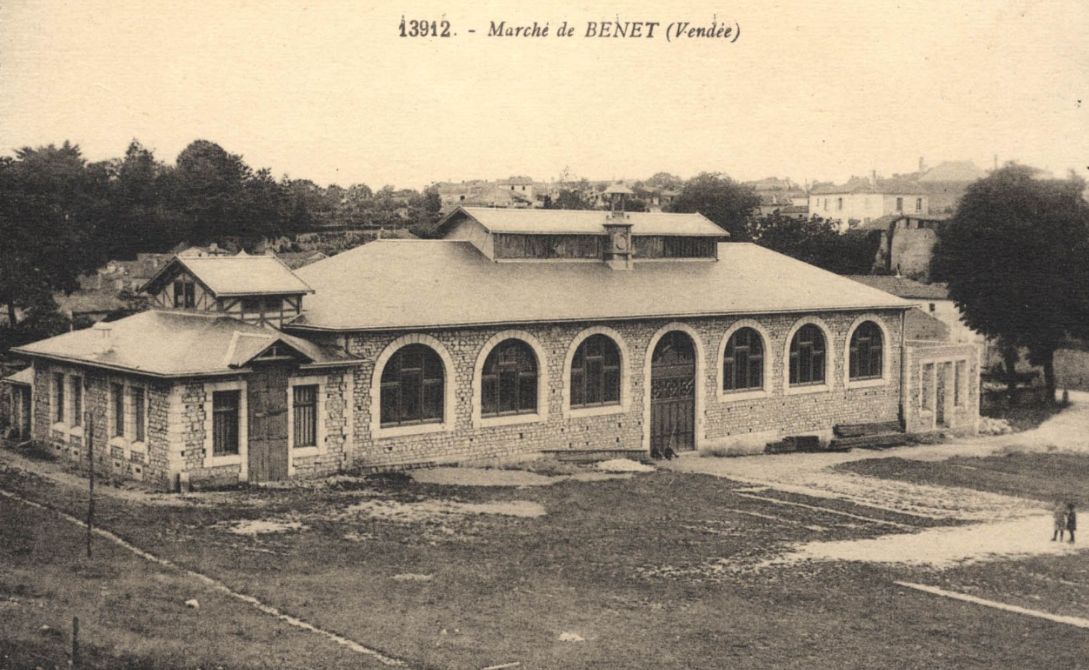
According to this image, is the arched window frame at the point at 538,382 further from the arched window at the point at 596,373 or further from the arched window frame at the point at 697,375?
the arched window frame at the point at 697,375

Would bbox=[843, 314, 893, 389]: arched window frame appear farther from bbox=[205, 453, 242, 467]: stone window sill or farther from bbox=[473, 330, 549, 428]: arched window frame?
bbox=[205, 453, 242, 467]: stone window sill

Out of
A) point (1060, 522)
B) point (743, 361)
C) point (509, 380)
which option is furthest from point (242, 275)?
point (1060, 522)

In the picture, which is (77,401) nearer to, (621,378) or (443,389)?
(443,389)

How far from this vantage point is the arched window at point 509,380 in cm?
2988

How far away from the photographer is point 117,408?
83.6 feet

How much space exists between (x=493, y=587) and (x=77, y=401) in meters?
14.9

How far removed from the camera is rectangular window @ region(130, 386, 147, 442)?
2455cm

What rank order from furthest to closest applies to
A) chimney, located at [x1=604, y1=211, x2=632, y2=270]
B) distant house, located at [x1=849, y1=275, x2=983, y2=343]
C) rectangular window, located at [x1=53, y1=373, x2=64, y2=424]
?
distant house, located at [x1=849, y1=275, x2=983, y2=343]
chimney, located at [x1=604, y1=211, x2=632, y2=270]
rectangular window, located at [x1=53, y1=373, x2=64, y2=424]

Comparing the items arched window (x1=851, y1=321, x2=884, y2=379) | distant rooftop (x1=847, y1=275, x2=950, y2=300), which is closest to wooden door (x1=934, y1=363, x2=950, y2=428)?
arched window (x1=851, y1=321, x2=884, y2=379)

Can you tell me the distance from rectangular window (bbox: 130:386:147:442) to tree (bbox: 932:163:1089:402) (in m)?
43.1

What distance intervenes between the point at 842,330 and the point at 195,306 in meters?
23.0

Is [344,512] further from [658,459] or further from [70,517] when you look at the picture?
[658,459]

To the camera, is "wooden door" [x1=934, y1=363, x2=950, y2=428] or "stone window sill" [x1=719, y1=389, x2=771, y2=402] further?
"wooden door" [x1=934, y1=363, x2=950, y2=428]

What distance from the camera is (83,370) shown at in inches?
1043
